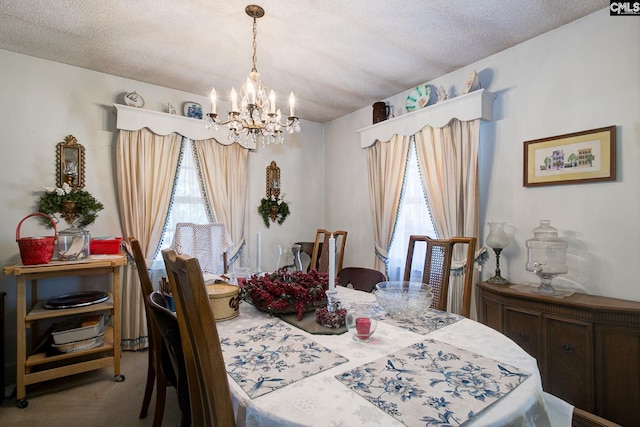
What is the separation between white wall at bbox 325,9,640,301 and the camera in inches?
75.2

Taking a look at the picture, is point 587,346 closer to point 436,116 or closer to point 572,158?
point 572,158

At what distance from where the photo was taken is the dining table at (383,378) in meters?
0.77

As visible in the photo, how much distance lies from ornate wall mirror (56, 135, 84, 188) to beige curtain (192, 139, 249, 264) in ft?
3.32

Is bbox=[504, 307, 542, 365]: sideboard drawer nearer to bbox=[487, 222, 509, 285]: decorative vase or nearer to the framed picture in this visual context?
bbox=[487, 222, 509, 285]: decorative vase

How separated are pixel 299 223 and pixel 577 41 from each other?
3208 mm

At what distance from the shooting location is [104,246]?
2633mm

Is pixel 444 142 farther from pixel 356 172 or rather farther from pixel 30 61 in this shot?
pixel 30 61

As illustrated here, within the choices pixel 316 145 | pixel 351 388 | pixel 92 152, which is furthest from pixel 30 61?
pixel 351 388

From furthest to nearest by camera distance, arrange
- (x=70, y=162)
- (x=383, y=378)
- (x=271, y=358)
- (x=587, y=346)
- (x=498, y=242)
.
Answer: (x=70, y=162)
(x=498, y=242)
(x=587, y=346)
(x=271, y=358)
(x=383, y=378)

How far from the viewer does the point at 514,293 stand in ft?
6.84

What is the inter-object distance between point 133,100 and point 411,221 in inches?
117

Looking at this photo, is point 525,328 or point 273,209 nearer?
point 525,328

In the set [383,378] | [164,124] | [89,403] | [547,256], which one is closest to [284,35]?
[164,124]

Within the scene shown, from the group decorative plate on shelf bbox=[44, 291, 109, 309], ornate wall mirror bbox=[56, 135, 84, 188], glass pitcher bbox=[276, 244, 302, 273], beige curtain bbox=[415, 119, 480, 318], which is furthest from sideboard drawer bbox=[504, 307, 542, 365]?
ornate wall mirror bbox=[56, 135, 84, 188]
